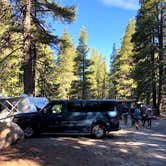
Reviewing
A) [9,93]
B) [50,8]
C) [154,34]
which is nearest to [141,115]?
[50,8]

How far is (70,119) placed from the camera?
2008 centimetres

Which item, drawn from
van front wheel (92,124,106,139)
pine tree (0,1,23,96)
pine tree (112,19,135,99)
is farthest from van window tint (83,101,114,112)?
pine tree (112,19,135,99)

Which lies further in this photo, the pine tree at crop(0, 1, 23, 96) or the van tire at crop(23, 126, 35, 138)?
the van tire at crop(23, 126, 35, 138)

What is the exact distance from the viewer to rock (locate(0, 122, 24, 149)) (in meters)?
13.7

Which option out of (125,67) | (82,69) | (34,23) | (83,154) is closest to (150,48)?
(34,23)

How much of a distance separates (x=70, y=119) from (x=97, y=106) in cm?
153

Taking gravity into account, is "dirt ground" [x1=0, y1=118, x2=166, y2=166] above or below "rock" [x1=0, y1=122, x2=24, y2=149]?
below

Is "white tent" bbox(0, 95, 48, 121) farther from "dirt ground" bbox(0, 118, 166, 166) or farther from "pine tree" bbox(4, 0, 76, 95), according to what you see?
"dirt ground" bbox(0, 118, 166, 166)

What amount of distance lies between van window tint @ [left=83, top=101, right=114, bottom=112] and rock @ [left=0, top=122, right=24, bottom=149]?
5.65 meters

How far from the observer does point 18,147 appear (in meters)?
13.8

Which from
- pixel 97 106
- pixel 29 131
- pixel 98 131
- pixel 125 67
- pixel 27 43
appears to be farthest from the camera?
pixel 125 67

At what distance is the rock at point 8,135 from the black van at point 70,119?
464 cm

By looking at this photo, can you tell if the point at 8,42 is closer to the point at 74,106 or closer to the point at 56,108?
the point at 56,108

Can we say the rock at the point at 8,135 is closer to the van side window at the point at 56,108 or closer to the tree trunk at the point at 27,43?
the van side window at the point at 56,108
